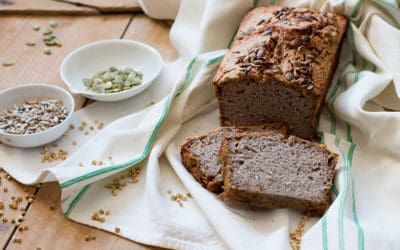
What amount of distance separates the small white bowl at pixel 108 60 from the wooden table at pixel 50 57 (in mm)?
78

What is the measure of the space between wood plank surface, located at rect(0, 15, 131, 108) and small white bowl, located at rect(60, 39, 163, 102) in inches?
2.9

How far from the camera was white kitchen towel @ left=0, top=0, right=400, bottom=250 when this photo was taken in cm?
202

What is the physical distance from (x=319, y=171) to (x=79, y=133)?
97 cm

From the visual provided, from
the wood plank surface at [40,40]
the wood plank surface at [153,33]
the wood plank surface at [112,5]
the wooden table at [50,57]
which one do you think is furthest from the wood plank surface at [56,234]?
the wood plank surface at [112,5]

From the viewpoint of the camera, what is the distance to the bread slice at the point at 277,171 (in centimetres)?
205

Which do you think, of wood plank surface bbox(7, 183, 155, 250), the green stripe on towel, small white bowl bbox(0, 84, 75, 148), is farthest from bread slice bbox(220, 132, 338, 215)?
small white bowl bbox(0, 84, 75, 148)

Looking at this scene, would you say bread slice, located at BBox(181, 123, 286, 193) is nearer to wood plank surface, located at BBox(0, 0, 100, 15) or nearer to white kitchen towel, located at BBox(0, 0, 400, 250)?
white kitchen towel, located at BBox(0, 0, 400, 250)

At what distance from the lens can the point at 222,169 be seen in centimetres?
214

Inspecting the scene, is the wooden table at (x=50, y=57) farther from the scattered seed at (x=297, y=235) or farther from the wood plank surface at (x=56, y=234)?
the scattered seed at (x=297, y=235)

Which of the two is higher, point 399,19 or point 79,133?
point 399,19

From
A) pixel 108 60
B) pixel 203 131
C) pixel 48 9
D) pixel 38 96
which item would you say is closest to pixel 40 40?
pixel 48 9

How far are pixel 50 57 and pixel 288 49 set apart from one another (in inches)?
46.8

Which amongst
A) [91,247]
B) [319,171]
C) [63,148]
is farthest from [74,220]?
[319,171]

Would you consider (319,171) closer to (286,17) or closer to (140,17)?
(286,17)
